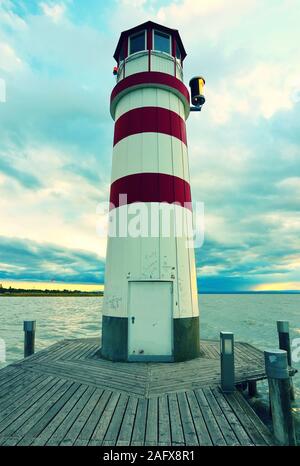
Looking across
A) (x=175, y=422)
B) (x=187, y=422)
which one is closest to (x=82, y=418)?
(x=175, y=422)

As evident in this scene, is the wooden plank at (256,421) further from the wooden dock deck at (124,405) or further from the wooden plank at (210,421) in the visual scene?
the wooden plank at (210,421)

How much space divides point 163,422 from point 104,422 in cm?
97

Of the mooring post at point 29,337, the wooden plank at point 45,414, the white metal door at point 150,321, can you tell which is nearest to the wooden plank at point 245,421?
the white metal door at point 150,321

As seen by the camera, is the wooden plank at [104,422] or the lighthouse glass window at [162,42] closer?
the wooden plank at [104,422]

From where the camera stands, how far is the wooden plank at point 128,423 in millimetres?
4004

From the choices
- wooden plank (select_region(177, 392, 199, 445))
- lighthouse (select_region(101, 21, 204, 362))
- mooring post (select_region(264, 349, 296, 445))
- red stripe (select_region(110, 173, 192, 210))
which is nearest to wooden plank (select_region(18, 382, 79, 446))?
wooden plank (select_region(177, 392, 199, 445))

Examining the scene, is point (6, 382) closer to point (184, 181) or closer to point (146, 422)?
point (146, 422)

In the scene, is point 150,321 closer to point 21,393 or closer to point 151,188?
point 21,393

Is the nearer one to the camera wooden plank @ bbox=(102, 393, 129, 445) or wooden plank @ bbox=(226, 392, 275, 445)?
wooden plank @ bbox=(102, 393, 129, 445)

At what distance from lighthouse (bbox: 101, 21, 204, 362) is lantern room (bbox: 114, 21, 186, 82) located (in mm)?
36

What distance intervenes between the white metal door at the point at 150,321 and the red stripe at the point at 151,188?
2721 mm

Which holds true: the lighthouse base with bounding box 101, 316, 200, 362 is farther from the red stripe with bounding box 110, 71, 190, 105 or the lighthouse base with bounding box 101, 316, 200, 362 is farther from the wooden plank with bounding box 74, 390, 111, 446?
the red stripe with bounding box 110, 71, 190, 105

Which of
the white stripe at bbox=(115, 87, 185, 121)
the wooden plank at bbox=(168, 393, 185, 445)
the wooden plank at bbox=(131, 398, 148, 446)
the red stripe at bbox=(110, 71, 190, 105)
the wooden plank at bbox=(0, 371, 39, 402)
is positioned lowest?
the wooden plank at bbox=(0, 371, 39, 402)

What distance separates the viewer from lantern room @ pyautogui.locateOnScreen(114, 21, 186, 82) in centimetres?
1004
